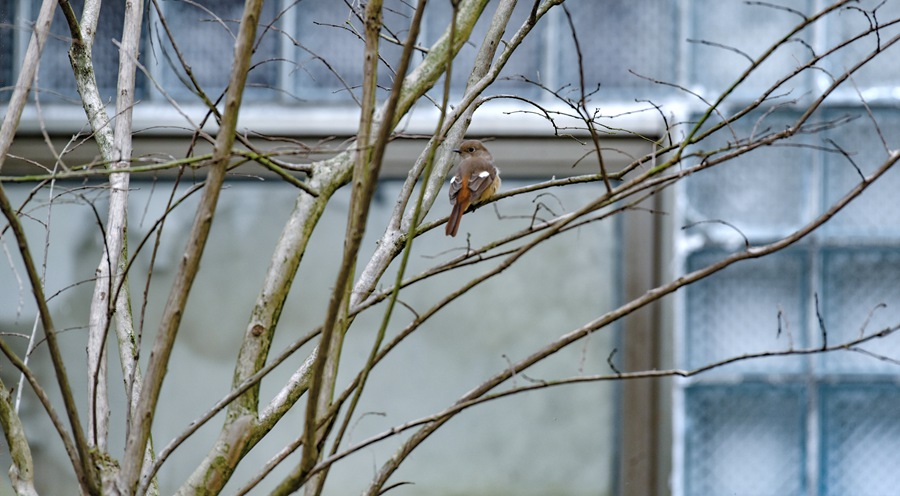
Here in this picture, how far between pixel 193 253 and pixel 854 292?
132 inches

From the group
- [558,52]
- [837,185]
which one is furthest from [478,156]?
[837,185]

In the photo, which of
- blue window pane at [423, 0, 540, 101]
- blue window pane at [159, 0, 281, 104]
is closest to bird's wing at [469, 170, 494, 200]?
blue window pane at [423, 0, 540, 101]

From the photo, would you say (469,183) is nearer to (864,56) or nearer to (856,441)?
(864,56)

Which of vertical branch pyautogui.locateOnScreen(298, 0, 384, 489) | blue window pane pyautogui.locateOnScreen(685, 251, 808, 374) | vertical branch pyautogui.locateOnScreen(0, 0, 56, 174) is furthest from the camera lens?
blue window pane pyautogui.locateOnScreen(685, 251, 808, 374)

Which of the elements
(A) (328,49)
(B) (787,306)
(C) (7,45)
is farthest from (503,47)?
(C) (7,45)

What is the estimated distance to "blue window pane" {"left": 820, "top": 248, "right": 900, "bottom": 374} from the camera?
4109mm

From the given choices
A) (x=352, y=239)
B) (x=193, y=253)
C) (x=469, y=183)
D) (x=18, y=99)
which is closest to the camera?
(x=352, y=239)

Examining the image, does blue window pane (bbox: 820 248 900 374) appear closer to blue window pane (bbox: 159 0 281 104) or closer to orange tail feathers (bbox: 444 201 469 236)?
orange tail feathers (bbox: 444 201 469 236)

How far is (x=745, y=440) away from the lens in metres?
4.17

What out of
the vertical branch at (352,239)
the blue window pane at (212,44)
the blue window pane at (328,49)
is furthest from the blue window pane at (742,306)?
the vertical branch at (352,239)

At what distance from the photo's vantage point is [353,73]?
4.28 m

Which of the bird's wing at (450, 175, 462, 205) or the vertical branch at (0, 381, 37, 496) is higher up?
the bird's wing at (450, 175, 462, 205)

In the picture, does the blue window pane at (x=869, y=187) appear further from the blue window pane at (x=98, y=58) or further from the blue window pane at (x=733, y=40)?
the blue window pane at (x=98, y=58)

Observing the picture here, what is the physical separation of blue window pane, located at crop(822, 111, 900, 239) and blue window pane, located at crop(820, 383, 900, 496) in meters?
0.71
